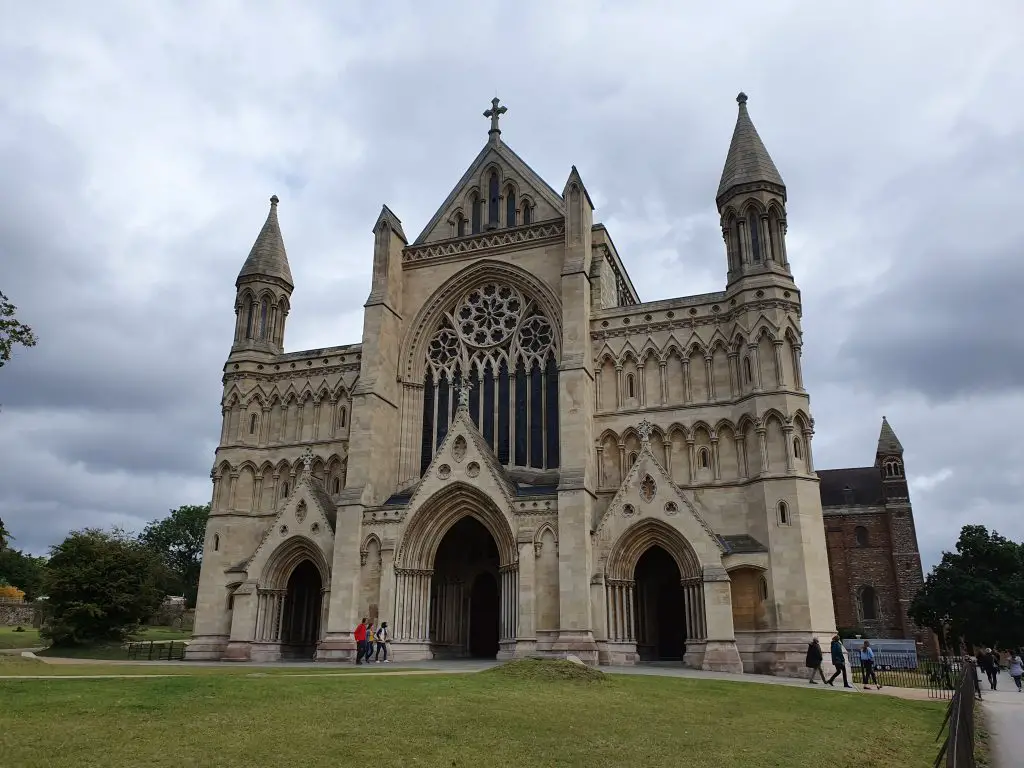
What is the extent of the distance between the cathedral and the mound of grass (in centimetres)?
1030

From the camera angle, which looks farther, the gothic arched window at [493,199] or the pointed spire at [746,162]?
the gothic arched window at [493,199]

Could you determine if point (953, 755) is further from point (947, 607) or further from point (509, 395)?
point (947, 607)

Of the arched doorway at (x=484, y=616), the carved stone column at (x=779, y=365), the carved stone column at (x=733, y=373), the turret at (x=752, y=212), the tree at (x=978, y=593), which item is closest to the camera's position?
the carved stone column at (x=779, y=365)

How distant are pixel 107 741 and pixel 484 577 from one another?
25890mm

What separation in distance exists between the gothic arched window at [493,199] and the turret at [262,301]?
11.0 m

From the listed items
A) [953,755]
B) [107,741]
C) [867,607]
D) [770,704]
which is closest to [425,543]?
[770,704]

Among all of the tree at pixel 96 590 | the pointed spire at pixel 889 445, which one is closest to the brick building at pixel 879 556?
the pointed spire at pixel 889 445

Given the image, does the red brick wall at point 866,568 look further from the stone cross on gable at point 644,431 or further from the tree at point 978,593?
the stone cross on gable at point 644,431

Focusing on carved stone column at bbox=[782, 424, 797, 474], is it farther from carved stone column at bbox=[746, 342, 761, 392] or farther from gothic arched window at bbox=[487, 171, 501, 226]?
gothic arched window at bbox=[487, 171, 501, 226]

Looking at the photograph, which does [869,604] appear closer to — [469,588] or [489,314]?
[469,588]

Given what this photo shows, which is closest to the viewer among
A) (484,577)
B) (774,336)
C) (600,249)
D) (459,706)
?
(459,706)

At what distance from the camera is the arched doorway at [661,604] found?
1272 inches

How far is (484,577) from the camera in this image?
35344mm

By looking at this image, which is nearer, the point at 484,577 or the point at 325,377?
the point at 484,577
